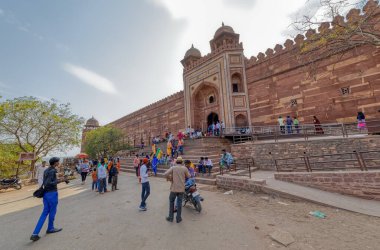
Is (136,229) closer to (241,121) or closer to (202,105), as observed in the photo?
(241,121)

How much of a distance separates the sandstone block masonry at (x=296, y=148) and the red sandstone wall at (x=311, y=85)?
355cm

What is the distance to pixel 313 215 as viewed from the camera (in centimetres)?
426

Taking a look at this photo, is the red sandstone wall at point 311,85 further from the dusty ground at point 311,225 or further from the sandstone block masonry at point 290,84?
the dusty ground at point 311,225

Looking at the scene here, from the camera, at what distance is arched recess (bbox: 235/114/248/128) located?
1643 cm

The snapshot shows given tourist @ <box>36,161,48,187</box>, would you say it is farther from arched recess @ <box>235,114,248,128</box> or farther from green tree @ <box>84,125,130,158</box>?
green tree @ <box>84,125,130,158</box>

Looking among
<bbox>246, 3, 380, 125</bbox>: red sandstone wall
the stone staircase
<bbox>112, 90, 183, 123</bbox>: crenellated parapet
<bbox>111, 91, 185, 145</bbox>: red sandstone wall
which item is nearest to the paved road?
the stone staircase

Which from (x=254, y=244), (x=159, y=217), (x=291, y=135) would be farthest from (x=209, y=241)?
(x=291, y=135)

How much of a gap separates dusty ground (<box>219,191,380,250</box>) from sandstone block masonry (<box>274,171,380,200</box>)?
168 cm

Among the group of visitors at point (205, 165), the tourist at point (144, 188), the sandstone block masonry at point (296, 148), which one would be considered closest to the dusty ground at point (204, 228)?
the tourist at point (144, 188)

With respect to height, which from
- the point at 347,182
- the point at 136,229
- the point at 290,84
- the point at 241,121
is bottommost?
the point at 136,229

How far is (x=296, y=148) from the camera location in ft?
31.4

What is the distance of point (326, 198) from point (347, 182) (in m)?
1.28

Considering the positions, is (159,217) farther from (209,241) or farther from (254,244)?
(254,244)

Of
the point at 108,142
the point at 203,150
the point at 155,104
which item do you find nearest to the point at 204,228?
the point at 203,150
